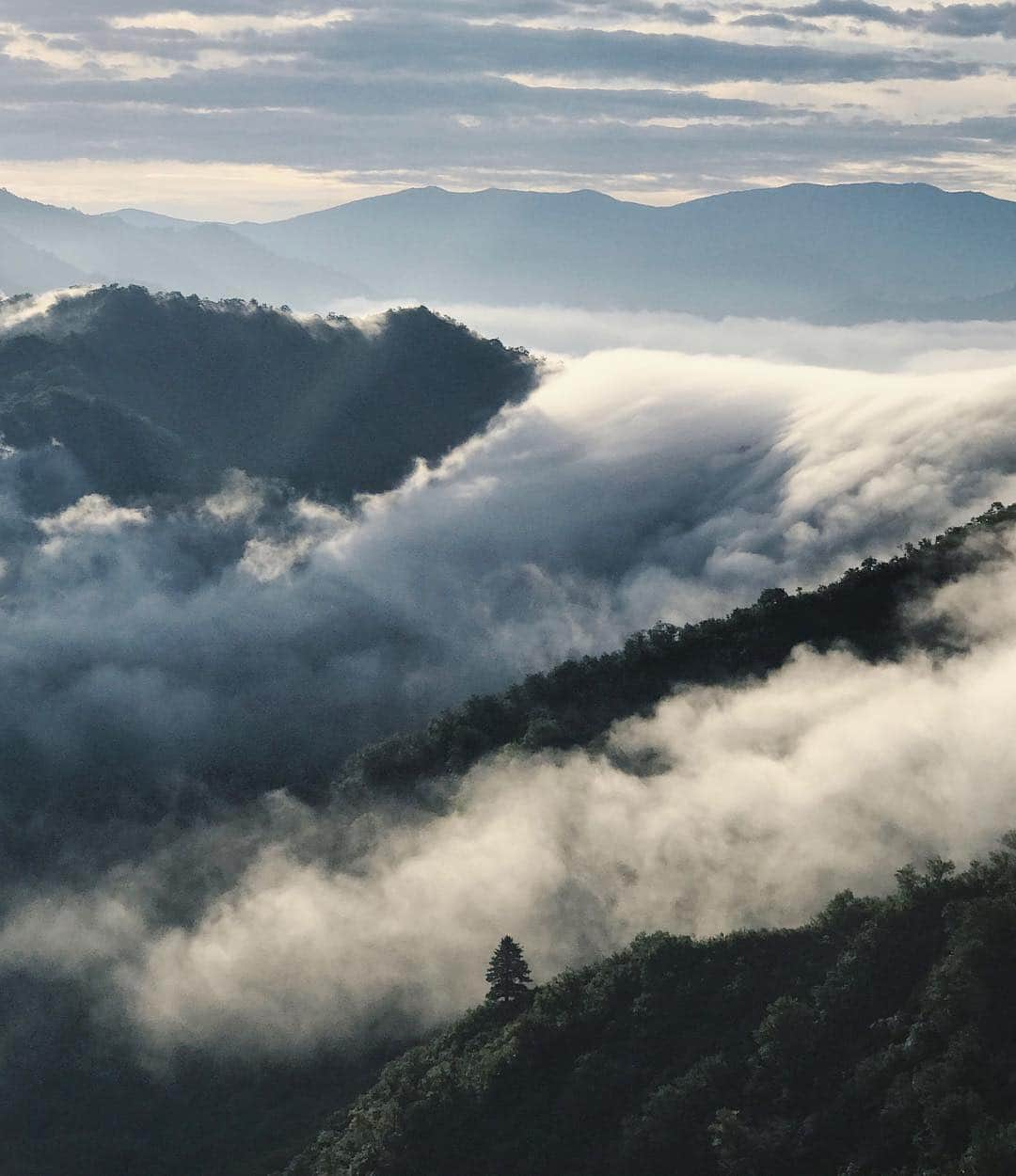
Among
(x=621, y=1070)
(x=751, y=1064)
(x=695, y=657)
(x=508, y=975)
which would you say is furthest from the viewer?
(x=695, y=657)

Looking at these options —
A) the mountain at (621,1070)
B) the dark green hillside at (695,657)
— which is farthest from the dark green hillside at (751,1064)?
the dark green hillside at (695,657)

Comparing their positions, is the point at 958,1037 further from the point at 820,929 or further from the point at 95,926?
the point at 95,926

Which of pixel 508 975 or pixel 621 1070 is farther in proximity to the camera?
pixel 508 975

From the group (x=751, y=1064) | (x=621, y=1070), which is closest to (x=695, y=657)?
(x=621, y=1070)

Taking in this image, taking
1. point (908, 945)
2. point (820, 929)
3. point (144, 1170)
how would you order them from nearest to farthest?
point (908, 945)
point (820, 929)
point (144, 1170)

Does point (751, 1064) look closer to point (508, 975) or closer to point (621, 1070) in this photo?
point (621, 1070)

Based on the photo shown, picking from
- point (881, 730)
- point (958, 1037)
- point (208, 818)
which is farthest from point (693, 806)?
point (208, 818)

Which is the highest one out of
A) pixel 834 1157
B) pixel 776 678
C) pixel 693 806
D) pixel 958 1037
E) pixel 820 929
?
pixel 776 678
